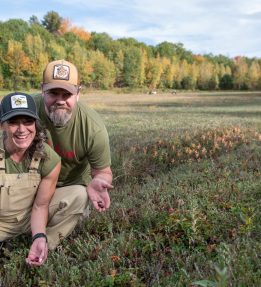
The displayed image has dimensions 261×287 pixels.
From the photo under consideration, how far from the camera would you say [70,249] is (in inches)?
155

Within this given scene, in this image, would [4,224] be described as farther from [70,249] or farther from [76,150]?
[76,150]

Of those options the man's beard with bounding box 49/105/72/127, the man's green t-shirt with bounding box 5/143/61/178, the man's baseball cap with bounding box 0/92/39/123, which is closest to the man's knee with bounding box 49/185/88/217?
the man's green t-shirt with bounding box 5/143/61/178

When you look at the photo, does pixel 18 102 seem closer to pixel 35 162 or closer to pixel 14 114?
pixel 14 114

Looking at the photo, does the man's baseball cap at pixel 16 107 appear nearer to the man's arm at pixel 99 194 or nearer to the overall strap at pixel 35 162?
the overall strap at pixel 35 162

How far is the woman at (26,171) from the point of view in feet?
12.0

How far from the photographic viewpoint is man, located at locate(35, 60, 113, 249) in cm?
422

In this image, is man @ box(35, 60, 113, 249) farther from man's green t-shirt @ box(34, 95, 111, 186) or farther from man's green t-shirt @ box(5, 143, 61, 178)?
man's green t-shirt @ box(5, 143, 61, 178)

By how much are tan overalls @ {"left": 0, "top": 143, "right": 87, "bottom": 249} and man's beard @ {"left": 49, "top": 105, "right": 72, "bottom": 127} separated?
0.64m

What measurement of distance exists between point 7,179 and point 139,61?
116 m

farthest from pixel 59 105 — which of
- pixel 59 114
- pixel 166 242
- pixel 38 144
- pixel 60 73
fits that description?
pixel 166 242

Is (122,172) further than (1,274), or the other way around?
(122,172)

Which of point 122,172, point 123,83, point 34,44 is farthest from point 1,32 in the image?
point 122,172

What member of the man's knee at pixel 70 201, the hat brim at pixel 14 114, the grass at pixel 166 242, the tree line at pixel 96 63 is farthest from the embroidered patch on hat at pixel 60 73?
the tree line at pixel 96 63

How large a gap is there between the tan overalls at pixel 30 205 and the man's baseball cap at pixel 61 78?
85cm
